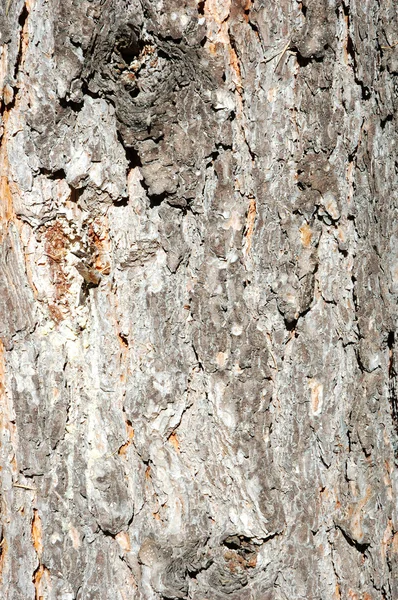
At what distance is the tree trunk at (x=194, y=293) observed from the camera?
3.85 feet

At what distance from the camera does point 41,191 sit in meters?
1.21

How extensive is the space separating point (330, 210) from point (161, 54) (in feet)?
1.45

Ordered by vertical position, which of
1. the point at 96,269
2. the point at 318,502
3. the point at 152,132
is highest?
the point at 152,132

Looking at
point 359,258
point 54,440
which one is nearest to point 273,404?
point 359,258

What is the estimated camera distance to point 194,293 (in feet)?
4.02

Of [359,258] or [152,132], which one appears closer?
[152,132]

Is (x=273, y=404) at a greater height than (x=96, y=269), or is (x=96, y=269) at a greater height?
(x=96, y=269)

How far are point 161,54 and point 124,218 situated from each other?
311mm

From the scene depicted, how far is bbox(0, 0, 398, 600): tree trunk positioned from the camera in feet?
3.85

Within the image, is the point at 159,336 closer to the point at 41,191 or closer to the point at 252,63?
the point at 41,191

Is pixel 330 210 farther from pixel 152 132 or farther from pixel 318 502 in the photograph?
pixel 318 502

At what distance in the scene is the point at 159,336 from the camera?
48.5 inches

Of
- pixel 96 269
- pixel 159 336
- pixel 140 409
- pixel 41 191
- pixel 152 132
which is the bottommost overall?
pixel 140 409

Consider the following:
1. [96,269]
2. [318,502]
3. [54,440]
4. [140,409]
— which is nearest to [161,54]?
[96,269]
